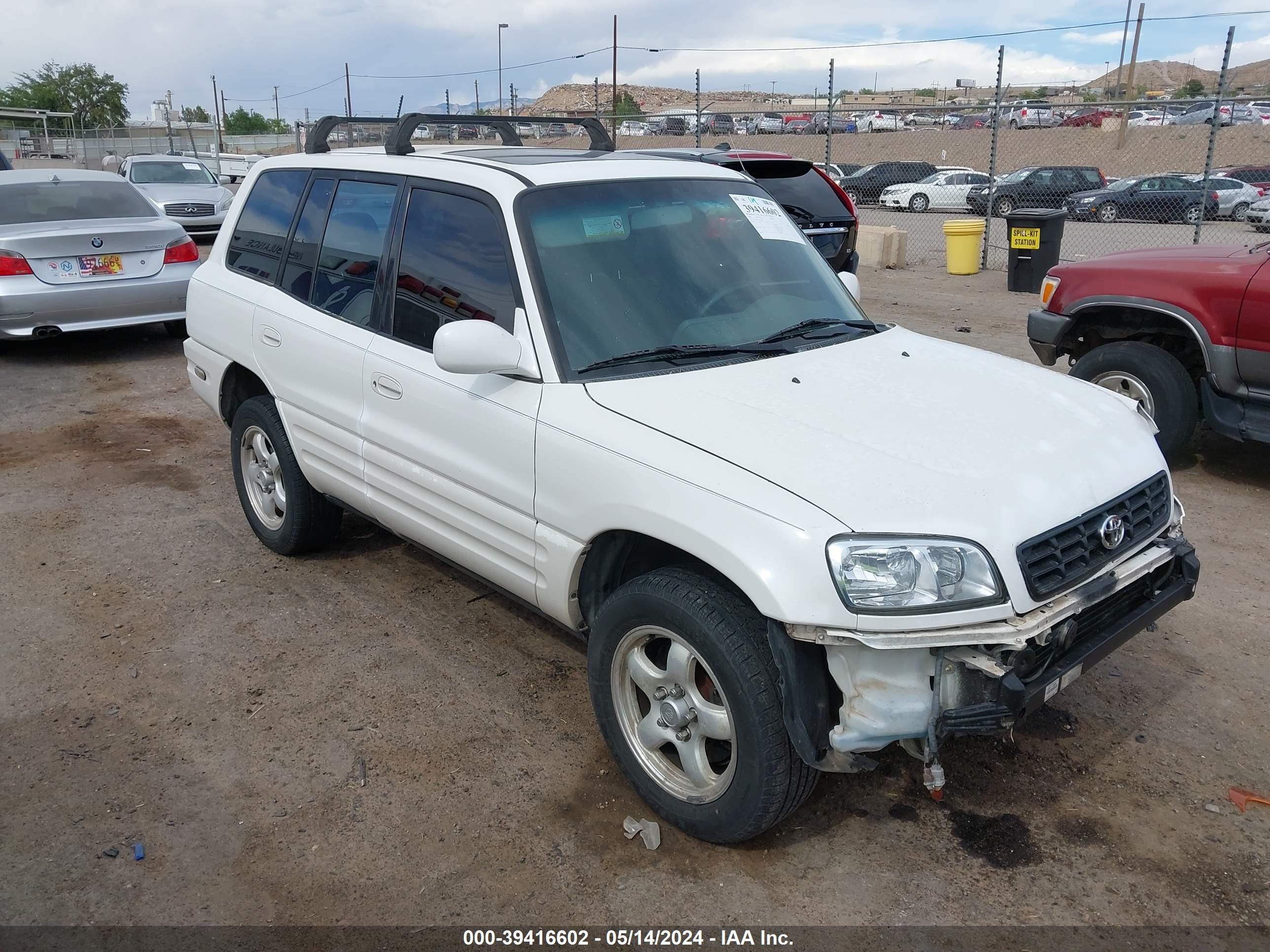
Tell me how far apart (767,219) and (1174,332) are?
10.8ft

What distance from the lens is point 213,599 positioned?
490 centimetres

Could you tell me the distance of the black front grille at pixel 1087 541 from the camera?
2.77 meters

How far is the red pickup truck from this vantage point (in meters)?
5.77

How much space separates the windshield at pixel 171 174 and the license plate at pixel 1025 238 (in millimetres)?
13138

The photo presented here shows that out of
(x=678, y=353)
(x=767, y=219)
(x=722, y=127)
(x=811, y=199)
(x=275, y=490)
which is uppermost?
(x=722, y=127)

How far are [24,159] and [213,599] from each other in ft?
158

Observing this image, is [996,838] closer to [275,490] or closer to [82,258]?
[275,490]

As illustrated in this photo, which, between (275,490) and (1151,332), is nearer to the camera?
(275,490)

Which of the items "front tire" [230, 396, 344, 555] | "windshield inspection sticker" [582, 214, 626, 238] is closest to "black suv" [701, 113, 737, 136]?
"front tire" [230, 396, 344, 555]

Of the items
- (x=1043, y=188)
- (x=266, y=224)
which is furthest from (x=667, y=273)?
(x=1043, y=188)

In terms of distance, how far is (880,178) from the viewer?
3117cm

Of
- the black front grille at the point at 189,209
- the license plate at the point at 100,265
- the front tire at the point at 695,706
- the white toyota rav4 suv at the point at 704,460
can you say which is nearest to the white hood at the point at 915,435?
the white toyota rav4 suv at the point at 704,460

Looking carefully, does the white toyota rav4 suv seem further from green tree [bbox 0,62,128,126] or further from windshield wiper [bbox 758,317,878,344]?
green tree [bbox 0,62,128,126]

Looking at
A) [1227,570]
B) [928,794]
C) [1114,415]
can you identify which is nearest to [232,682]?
[928,794]
